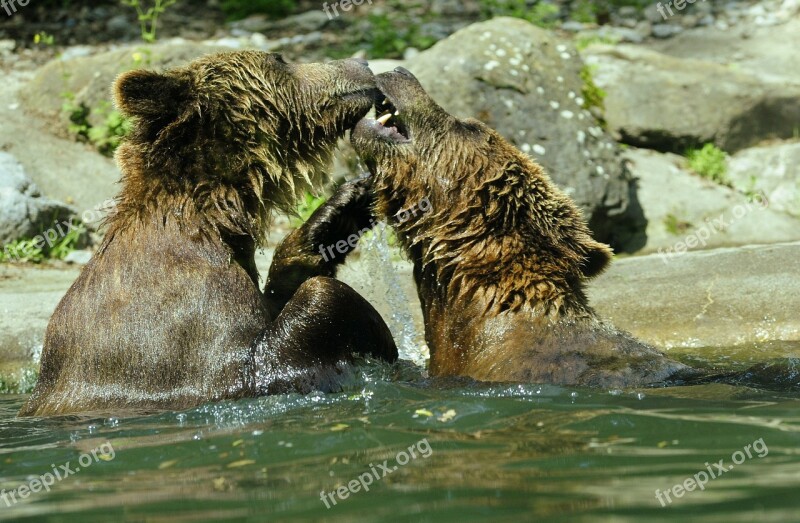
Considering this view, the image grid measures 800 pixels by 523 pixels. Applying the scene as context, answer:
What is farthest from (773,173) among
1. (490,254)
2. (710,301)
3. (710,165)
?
(490,254)

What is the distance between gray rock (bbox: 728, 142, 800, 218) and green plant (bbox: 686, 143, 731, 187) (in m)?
0.14

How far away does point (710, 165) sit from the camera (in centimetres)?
1456

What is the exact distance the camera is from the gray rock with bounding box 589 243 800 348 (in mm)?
9141

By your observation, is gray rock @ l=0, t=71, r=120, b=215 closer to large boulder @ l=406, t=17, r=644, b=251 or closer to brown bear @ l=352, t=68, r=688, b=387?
large boulder @ l=406, t=17, r=644, b=251

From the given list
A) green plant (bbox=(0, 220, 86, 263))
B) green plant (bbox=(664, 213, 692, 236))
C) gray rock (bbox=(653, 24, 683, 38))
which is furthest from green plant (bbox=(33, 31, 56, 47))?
gray rock (bbox=(653, 24, 683, 38))

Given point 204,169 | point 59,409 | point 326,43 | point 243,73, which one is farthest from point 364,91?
point 326,43

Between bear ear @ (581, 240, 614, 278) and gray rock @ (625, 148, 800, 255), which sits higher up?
bear ear @ (581, 240, 614, 278)

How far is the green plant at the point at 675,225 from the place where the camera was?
1366cm

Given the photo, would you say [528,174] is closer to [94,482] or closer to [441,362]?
[441,362]

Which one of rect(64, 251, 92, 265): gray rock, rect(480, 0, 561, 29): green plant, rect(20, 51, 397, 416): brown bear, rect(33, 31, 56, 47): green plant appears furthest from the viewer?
rect(480, 0, 561, 29): green plant

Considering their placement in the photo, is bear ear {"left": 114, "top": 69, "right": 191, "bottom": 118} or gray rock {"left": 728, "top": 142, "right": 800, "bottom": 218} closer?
bear ear {"left": 114, "top": 69, "right": 191, "bottom": 118}

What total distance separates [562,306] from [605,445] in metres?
1.79

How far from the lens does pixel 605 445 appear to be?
16.8ft

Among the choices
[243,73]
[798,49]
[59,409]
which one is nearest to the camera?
[59,409]
